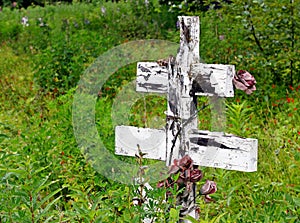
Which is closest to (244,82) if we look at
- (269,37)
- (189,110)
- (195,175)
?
(189,110)

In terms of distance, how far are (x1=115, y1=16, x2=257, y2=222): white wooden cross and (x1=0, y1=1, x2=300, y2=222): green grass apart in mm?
212

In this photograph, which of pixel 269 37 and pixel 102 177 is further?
pixel 269 37

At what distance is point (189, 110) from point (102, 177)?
1.31m

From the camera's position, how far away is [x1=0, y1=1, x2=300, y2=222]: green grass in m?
1.85

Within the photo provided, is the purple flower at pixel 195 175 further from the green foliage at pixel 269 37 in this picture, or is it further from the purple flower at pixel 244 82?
the green foliage at pixel 269 37

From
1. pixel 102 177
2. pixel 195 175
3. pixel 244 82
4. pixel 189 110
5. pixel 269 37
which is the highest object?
pixel 269 37

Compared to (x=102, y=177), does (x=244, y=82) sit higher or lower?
Answer: higher

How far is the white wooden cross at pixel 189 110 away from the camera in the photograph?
2129mm

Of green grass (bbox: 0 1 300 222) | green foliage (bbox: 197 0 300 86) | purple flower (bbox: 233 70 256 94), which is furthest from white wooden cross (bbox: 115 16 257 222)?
green foliage (bbox: 197 0 300 86)

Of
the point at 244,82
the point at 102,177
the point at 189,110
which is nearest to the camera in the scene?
the point at 244,82

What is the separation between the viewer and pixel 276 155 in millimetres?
3781

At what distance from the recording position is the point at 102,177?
3.36m

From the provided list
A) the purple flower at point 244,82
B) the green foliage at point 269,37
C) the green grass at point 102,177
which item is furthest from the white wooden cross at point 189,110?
the green foliage at point 269,37

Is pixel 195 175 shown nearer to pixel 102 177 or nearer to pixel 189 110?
pixel 189 110
